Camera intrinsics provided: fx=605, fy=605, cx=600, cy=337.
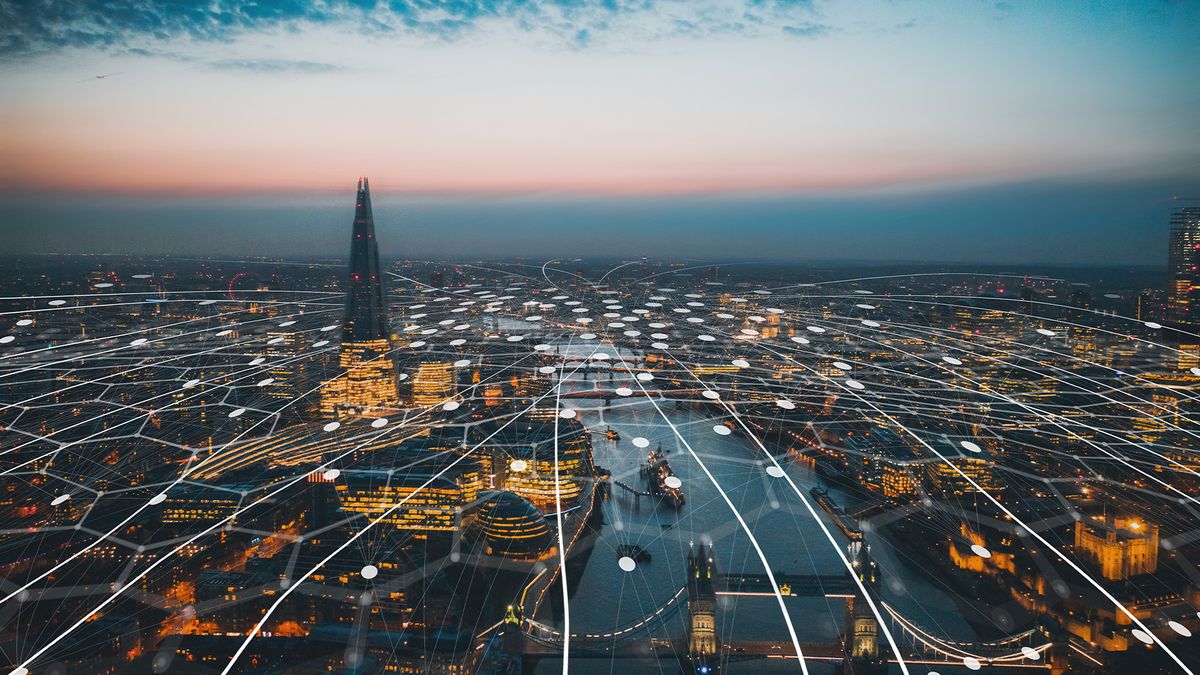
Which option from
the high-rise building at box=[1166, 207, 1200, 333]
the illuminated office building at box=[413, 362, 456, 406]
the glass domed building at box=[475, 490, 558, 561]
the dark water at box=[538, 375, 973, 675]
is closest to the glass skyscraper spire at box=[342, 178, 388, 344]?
the illuminated office building at box=[413, 362, 456, 406]

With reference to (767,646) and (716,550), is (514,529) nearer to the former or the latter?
(716,550)

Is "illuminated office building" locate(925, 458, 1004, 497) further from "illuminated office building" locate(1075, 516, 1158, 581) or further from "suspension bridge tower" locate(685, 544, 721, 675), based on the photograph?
"suspension bridge tower" locate(685, 544, 721, 675)

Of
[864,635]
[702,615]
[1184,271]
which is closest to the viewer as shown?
[864,635]

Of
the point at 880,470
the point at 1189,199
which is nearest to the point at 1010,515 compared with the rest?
the point at 880,470

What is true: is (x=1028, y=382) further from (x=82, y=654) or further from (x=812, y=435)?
(x=82, y=654)

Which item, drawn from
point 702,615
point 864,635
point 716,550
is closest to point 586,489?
point 716,550

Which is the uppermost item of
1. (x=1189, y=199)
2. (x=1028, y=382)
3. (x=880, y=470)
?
(x=1189, y=199)
